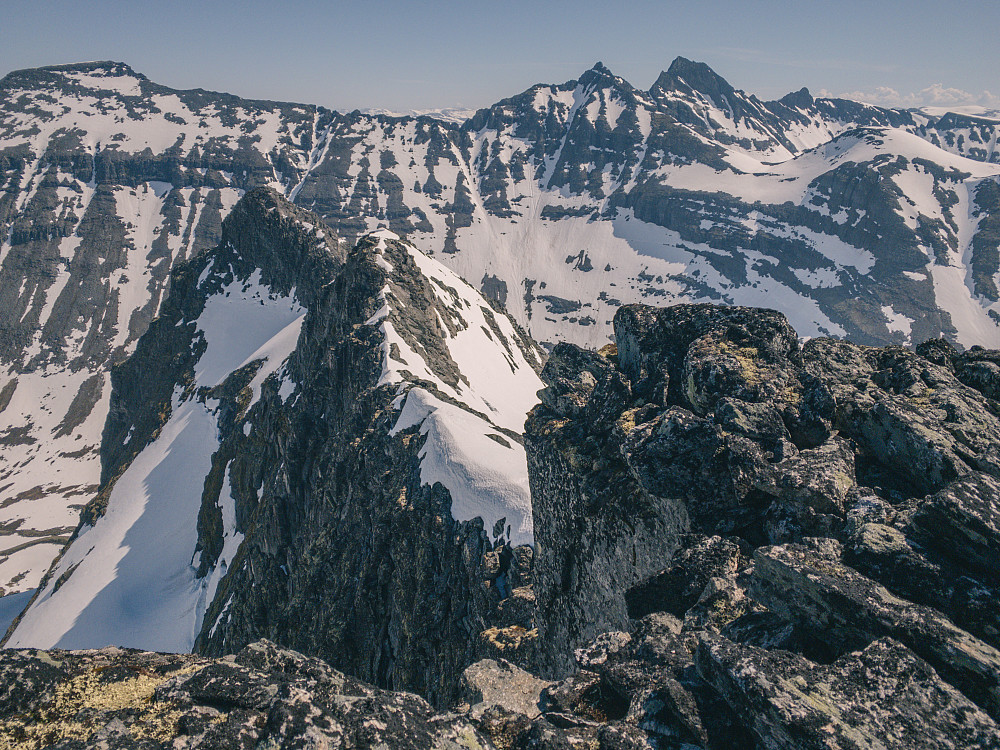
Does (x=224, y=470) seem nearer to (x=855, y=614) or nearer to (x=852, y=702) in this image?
(x=855, y=614)

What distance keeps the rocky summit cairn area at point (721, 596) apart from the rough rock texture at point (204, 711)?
0.14 ft

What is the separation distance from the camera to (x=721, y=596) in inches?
450

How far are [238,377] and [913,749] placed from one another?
383 feet

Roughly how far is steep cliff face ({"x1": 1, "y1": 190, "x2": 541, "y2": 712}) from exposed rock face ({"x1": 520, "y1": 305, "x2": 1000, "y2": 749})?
14.4m

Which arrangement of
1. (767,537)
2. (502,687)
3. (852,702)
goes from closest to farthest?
1. (852,702)
2. (767,537)
3. (502,687)

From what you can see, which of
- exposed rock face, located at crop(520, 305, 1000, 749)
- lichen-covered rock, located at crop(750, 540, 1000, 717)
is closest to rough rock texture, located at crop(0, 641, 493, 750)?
exposed rock face, located at crop(520, 305, 1000, 749)

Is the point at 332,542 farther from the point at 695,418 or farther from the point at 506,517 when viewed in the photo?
the point at 695,418

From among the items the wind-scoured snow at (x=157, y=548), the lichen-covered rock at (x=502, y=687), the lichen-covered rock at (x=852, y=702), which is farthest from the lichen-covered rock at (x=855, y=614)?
the wind-scoured snow at (x=157, y=548)

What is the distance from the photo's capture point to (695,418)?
14.3 meters

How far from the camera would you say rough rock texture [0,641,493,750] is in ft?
29.6

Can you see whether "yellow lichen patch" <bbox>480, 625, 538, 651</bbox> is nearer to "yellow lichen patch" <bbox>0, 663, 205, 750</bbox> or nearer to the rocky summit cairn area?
the rocky summit cairn area

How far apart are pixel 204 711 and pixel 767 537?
1259 cm

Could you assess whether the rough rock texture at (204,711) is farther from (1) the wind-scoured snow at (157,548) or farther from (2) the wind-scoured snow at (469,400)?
(1) the wind-scoured snow at (157,548)

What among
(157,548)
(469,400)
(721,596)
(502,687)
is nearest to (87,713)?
(502,687)
